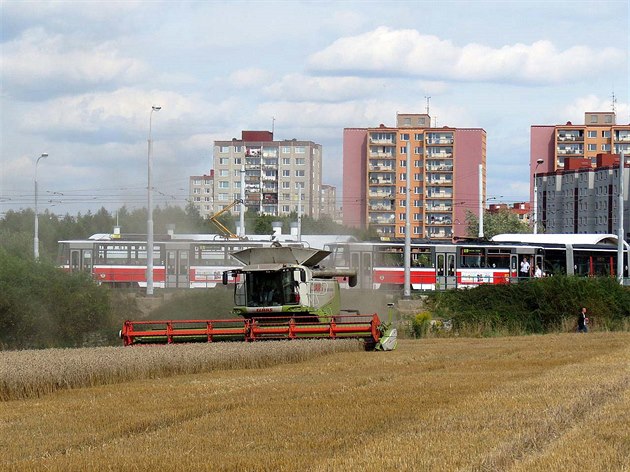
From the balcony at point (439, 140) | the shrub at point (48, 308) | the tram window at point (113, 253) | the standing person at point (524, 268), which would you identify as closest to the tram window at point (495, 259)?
the standing person at point (524, 268)

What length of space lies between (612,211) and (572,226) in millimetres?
12067

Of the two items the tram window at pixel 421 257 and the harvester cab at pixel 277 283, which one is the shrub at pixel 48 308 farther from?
the tram window at pixel 421 257

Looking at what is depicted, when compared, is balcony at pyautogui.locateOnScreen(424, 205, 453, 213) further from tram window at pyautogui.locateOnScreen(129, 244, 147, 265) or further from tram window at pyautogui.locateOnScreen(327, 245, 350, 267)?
tram window at pyautogui.locateOnScreen(129, 244, 147, 265)

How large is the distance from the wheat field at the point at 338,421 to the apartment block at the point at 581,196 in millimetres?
107648

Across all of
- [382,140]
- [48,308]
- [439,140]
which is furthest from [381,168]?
[48,308]

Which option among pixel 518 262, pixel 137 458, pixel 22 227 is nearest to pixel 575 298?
pixel 518 262

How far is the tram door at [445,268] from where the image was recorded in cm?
6231

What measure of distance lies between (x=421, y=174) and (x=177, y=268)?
91.2 metres

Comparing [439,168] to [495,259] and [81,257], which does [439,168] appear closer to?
[495,259]

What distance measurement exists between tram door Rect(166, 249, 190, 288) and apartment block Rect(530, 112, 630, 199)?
99.0 m

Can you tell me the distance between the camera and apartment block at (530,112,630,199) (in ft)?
508

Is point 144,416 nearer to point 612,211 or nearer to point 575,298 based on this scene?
point 575,298

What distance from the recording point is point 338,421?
49.0 ft

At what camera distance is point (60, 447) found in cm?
1318
